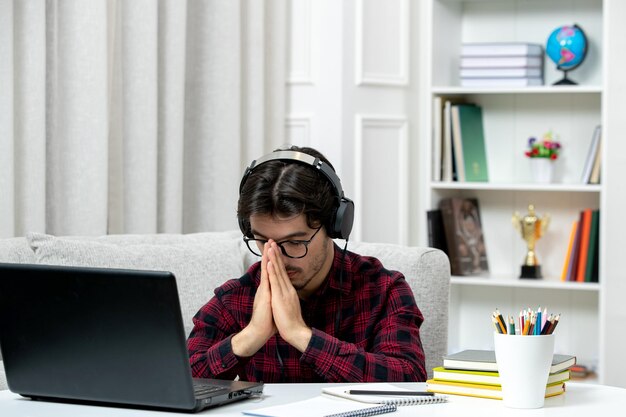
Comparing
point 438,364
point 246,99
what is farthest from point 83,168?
point 438,364

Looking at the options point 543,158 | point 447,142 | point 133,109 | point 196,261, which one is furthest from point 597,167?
point 196,261

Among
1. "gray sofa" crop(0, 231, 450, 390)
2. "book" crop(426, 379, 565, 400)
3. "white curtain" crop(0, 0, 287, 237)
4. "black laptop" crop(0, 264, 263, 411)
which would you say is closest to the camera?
"black laptop" crop(0, 264, 263, 411)

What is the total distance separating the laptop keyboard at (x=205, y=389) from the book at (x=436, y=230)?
90.1 inches

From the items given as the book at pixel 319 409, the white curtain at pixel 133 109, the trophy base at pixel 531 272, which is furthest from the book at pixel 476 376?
the trophy base at pixel 531 272

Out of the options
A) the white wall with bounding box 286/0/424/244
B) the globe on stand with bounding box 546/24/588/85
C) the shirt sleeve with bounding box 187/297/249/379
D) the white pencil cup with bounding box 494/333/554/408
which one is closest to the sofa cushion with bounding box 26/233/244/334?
the shirt sleeve with bounding box 187/297/249/379

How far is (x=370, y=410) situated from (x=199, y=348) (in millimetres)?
553

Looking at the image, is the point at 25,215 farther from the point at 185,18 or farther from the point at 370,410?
the point at 370,410

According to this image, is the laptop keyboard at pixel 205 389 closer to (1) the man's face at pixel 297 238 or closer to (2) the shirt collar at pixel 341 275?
(1) the man's face at pixel 297 238

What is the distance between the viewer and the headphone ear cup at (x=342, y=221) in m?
1.73

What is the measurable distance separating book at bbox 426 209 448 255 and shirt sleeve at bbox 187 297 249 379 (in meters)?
1.90

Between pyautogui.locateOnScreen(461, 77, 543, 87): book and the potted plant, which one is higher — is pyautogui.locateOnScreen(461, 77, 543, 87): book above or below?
above

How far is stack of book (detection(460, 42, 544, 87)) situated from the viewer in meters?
3.59

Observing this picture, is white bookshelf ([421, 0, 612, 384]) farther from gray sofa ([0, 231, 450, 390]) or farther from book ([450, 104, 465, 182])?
gray sofa ([0, 231, 450, 390])

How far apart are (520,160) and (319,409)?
267 centimetres
